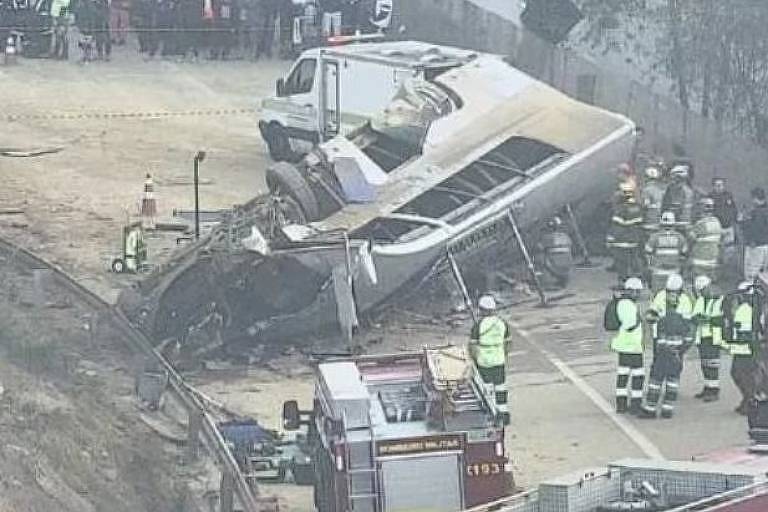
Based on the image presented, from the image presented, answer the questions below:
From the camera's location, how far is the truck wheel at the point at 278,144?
28.3m

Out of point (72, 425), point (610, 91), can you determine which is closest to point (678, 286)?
point (72, 425)

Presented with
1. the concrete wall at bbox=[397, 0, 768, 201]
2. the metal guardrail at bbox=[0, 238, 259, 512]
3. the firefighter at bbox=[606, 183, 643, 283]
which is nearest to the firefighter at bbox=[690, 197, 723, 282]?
the firefighter at bbox=[606, 183, 643, 283]

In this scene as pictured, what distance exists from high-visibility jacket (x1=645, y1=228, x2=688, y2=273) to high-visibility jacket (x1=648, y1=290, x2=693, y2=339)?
288 cm

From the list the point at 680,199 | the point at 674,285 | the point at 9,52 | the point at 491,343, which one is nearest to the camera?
the point at 491,343

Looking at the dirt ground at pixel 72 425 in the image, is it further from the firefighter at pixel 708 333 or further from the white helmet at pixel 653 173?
the white helmet at pixel 653 173

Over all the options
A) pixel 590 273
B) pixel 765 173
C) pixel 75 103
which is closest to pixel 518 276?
pixel 590 273

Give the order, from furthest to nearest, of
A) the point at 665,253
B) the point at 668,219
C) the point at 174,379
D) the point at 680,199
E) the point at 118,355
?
the point at 680,199 < the point at 668,219 < the point at 665,253 < the point at 118,355 < the point at 174,379

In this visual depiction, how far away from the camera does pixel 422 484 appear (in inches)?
528

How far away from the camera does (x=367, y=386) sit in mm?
14336

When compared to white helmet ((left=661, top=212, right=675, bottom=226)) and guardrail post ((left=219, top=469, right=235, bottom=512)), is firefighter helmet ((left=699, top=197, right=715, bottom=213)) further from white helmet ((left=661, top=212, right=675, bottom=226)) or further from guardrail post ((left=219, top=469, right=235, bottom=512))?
guardrail post ((left=219, top=469, right=235, bottom=512))

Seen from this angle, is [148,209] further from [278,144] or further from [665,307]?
[665,307]

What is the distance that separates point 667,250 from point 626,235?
1.20 meters

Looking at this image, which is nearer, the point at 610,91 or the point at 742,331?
the point at 742,331

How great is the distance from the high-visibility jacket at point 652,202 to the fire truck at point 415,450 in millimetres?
8286
